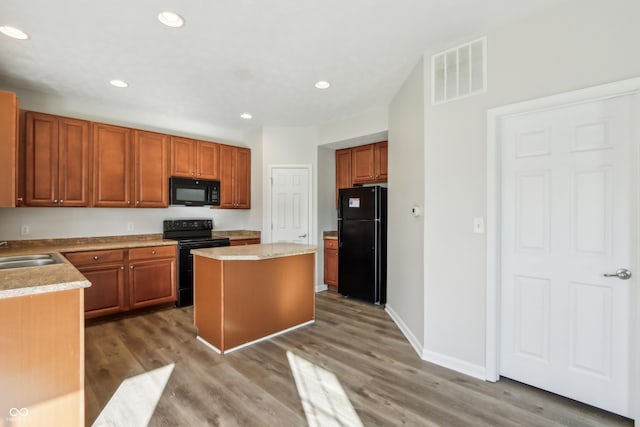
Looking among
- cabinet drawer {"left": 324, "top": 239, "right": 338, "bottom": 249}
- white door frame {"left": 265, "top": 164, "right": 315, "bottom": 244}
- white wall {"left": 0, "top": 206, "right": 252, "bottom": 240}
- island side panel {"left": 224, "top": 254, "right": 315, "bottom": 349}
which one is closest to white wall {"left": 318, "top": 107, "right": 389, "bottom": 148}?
white door frame {"left": 265, "top": 164, "right": 315, "bottom": 244}

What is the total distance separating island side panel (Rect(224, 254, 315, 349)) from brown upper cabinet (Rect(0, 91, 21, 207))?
2.08m

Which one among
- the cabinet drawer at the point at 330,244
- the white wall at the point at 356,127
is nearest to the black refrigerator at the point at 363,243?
the cabinet drawer at the point at 330,244

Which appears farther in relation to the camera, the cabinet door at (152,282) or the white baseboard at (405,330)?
the cabinet door at (152,282)

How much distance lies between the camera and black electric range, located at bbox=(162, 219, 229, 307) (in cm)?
396

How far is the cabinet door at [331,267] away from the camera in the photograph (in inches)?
188

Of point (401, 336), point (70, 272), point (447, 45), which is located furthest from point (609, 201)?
point (70, 272)

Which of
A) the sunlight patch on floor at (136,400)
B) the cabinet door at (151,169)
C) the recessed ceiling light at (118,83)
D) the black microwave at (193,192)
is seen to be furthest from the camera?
the black microwave at (193,192)

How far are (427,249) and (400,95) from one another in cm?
178

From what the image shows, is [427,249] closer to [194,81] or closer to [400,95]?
[400,95]

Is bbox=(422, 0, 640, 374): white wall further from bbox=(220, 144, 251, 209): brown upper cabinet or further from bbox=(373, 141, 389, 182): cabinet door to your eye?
bbox=(220, 144, 251, 209): brown upper cabinet

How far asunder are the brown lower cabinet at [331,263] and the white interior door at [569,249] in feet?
9.00

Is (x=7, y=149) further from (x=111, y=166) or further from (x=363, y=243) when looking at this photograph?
(x=363, y=243)

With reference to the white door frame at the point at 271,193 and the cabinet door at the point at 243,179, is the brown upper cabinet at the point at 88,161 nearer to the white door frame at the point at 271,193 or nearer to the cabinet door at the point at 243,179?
the cabinet door at the point at 243,179

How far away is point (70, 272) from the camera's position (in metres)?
1.74
